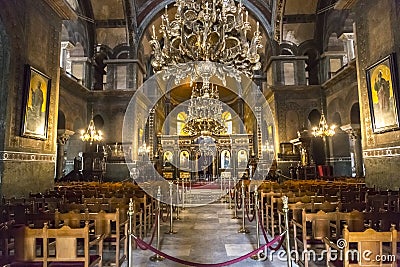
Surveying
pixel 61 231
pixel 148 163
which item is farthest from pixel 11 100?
pixel 148 163

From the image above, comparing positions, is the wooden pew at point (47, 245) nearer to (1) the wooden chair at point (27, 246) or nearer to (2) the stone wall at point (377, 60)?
(1) the wooden chair at point (27, 246)

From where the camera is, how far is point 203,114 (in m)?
23.7

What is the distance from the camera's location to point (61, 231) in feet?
9.26

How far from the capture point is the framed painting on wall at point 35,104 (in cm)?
780

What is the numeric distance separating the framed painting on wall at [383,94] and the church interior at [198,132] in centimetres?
5

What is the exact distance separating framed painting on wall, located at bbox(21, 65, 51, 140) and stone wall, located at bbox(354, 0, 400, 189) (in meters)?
9.93

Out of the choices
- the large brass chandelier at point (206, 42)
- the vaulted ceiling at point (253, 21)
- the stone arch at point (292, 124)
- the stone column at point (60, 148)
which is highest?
the vaulted ceiling at point (253, 21)

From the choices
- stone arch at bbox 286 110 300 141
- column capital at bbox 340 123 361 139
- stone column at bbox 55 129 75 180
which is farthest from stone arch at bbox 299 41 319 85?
stone column at bbox 55 129 75 180

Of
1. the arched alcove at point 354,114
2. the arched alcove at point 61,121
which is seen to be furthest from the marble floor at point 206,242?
the arched alcove at point 61,121

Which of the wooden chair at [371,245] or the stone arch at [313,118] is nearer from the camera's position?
the wooden chair at [371,245]

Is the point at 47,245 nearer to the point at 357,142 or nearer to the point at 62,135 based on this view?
the point at 62,135

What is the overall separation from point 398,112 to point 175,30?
21.8 ft

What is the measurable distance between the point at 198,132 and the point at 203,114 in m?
4.27

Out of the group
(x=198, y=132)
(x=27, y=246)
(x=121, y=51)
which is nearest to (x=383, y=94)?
(x=27, y=246)
